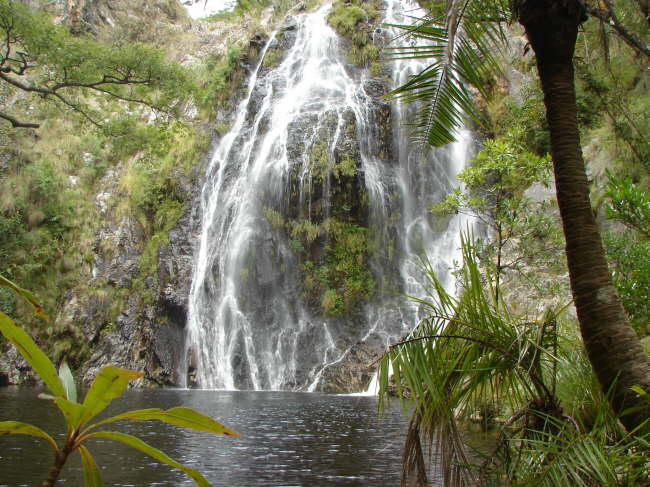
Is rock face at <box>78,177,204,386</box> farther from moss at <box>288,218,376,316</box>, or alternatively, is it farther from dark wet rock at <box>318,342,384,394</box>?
dark wet rock at <box>318,342,384,394</box>

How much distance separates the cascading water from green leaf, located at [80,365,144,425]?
17775 millimetres

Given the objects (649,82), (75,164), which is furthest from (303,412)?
(75,164)

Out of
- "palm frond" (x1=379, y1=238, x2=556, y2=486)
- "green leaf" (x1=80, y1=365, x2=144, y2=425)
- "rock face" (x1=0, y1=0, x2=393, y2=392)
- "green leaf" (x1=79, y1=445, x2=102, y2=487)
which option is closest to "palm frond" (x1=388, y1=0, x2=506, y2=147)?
"palm frond" (x1=379, y1=238, x2=556, y2=486)

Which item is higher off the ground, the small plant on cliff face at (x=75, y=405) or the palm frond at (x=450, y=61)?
the palm frond at (x=450, y=61)

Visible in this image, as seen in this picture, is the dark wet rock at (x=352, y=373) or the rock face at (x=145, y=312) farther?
the rock face at (x=145, y=312)

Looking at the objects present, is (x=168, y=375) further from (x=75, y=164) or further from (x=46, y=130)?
(x=46, y=130)

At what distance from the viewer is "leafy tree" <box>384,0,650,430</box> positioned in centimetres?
290

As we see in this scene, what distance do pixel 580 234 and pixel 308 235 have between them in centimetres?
1836

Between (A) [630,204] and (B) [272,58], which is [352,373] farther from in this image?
(B) [272,58]

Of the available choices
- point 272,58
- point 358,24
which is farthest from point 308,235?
point 358,24

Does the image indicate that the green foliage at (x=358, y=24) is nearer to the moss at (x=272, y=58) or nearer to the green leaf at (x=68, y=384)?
the moss at (x=272, y=58)

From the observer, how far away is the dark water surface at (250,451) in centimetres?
587

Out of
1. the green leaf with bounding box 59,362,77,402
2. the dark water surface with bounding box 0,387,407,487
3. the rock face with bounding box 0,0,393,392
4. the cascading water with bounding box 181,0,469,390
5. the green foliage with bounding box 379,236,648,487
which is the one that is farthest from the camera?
the rock face with bounding box 0,0,393,392

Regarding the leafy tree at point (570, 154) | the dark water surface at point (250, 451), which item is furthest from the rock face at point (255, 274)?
the leafy tree at point (570, 154)
